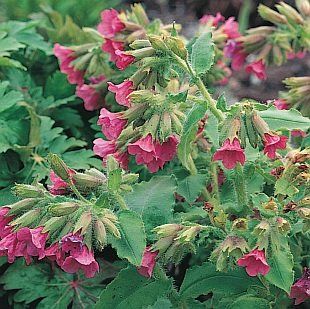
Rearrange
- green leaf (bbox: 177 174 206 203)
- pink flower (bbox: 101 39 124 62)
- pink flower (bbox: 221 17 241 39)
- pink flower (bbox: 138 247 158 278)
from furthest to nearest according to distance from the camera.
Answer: pink flower (bbox: 221 17 241 39)
pink flower (bbox: 101 39 124 62)
green leaf (bbox: 177 174 206 203)
pink flower (bbox: 138 247 158 278)

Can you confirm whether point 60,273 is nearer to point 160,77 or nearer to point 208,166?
point 208,166

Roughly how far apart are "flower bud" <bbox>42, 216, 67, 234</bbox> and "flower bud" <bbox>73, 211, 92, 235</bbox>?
0.04m

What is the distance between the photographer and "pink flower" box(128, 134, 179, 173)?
1380 millimetres

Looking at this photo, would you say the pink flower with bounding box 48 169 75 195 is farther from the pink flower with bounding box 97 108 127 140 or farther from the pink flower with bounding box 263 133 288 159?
the pink flower with bounding box 263 133 288 159

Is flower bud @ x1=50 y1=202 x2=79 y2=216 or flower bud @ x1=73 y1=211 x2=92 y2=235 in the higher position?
flower bud @ x1=50 y1=202 x2=79 y2=216

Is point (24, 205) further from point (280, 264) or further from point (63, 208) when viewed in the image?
point (280, 264)

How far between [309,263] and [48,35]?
1.21m

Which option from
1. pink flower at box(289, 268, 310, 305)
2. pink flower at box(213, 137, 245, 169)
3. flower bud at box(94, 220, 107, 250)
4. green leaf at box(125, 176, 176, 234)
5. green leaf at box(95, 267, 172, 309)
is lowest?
pink flower at box(289, 268, 310, 305)

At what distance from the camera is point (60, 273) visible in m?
1.80

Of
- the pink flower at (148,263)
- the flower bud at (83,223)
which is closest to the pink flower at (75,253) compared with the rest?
the flower bud at (83,223)

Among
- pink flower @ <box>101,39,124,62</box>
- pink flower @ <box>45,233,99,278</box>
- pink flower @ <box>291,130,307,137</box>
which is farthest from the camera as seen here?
pink flower @ <box>101,39,124,62</box>

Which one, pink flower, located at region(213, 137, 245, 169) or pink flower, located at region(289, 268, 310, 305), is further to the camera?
pink flower, located at region(289, 268, 310, 305)

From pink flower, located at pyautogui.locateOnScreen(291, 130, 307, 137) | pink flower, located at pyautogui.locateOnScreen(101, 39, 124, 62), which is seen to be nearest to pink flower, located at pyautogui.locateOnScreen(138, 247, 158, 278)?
pink flower, located at pyautogui.locateOnScreen(291, 130, 307, 137)

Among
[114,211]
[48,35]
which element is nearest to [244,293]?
[114,211]
